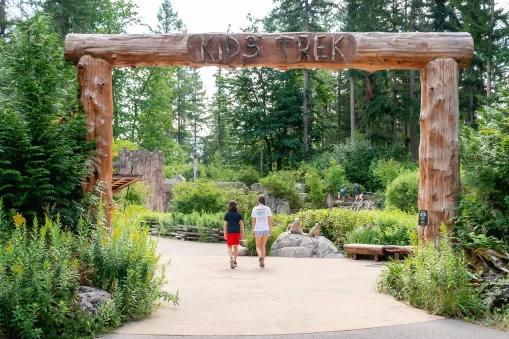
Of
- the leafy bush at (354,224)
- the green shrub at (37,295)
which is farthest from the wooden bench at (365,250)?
the green shrub at (37,295)

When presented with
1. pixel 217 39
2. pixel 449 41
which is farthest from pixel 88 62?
pixel 449 41

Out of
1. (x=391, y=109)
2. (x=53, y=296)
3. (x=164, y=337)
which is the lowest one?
(x=164, y=337)

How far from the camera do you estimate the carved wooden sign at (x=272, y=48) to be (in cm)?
837

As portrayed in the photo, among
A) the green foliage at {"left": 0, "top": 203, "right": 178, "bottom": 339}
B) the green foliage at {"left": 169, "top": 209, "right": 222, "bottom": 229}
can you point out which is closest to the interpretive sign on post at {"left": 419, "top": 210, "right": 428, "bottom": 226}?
the green foliage at {"left": 0, "top": 203, "right": 178, "bottom": 339}

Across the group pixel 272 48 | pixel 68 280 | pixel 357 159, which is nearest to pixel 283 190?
pixel 357 159

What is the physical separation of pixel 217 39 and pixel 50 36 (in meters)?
2.51

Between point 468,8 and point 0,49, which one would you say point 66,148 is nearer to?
point 0,49

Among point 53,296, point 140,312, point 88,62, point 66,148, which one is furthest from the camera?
point 88,62

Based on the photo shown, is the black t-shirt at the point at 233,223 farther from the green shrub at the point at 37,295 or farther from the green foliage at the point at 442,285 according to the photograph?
the green shrub at the point at 37,295

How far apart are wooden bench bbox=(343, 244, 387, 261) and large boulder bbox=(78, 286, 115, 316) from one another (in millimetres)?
8179

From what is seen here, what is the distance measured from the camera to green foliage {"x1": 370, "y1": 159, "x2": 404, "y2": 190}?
26.3m

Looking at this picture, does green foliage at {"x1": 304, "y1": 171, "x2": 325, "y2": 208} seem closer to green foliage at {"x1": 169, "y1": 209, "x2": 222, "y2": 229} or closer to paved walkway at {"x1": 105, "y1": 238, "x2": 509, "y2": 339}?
green foliage at {"x1": 169, "y1": 209, "x2": 222, "y2": 229}

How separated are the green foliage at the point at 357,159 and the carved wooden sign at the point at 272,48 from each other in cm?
2149

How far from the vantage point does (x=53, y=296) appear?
17.3 feet
